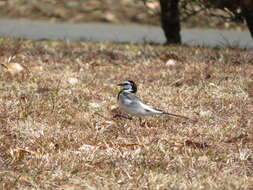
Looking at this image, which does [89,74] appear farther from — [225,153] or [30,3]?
[30,3]

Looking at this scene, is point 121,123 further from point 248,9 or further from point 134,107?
point 248,9

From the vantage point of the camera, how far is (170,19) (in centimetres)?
1183

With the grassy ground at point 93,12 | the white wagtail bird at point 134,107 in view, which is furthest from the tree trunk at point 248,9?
the grassy ground at point 93,12

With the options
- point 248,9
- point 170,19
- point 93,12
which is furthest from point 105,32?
point 248,9

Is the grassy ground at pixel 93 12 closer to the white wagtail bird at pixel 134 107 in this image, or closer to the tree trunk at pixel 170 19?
the tree trunk at pixel 170 19

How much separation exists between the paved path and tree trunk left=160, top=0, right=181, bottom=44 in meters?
2.55

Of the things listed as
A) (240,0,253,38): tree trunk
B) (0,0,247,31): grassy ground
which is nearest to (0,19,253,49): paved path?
(0,0,247,31): grassy ground

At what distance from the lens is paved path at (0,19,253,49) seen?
49.3 ft

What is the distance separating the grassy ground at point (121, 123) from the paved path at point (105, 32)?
5580 millimetres

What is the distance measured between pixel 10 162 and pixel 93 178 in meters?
0.56

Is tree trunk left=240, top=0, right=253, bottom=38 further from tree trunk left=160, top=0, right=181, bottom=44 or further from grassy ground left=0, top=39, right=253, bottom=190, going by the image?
tree trunk left=160, top=0, right=181, bottom=44

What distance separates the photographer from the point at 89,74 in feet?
25.6

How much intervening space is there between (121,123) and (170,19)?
6.36 m

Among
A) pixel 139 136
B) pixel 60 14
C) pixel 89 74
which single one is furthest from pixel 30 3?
pixel 139 136
